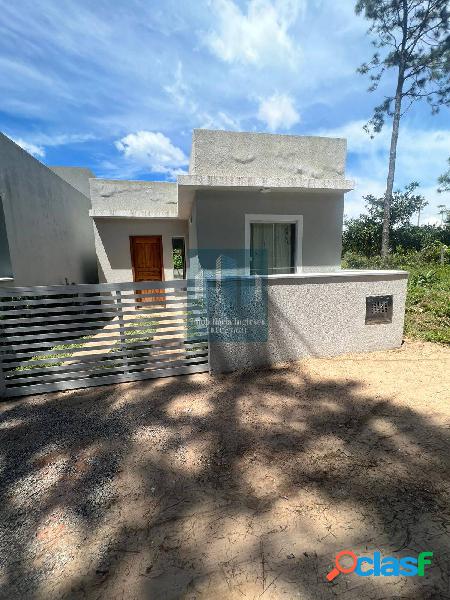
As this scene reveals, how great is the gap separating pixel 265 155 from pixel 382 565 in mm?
6935

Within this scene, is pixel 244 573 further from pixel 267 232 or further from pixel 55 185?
pixel 55 185

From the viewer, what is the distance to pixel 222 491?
2.29 meters

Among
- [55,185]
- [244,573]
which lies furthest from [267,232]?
[55,185]

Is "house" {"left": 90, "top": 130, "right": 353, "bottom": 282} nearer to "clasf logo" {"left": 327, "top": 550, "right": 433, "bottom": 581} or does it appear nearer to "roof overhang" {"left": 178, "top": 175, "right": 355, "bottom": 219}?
"roof overhang" {"left": 178, "top": 175, "right": 355, "bottom": 219}

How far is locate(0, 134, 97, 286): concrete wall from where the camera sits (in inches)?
243

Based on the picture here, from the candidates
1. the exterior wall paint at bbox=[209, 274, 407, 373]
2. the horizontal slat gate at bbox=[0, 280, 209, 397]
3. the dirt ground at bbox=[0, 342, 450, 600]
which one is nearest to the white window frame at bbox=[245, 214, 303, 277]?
the exterior wall paint at bbox=[209, 274, 407, 373]

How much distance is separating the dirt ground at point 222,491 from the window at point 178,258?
7.05m

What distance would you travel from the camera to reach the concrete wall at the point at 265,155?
616cm

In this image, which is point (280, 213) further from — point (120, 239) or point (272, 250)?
point (120, 239)

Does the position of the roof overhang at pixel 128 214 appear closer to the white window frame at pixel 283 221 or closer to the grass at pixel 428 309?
the white window frame at pixel 283 221

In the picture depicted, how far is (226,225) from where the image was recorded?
6258 mm

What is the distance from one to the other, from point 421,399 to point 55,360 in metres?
5.13

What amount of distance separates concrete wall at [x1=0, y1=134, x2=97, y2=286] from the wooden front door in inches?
85.0

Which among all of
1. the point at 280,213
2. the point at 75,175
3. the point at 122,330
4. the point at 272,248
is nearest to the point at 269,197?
the point at 280,213
